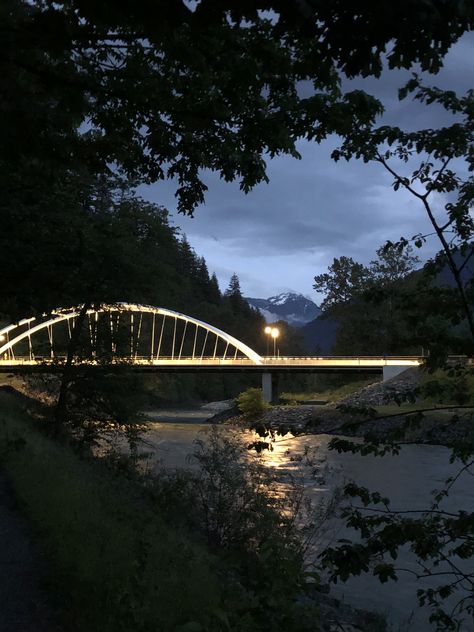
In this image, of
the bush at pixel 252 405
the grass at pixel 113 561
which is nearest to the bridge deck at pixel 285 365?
the bush at pixel 252 405

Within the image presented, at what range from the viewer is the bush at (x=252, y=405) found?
54.5 metres

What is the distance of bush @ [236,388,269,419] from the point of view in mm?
54500

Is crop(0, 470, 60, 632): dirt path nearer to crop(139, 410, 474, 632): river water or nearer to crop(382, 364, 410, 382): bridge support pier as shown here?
crop(139, 410, 474, 632): river water

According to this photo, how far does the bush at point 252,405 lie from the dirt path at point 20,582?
155 feet

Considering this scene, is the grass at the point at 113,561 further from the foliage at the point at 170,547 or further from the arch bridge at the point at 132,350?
the arch bridge at the point at 132,350

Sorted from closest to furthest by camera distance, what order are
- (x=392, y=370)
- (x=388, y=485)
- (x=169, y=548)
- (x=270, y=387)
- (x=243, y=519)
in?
(x=169, y=548) → (x=243, y=519) → (x=388, y=485) → (x=392, y=370) → (x=270, y=387)

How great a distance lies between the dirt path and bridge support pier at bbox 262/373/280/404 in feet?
184

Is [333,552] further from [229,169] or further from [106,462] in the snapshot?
[106,462]

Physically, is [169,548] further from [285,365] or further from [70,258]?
[285,365]

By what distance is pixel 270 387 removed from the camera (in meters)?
64.4

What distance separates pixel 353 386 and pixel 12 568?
210 ft

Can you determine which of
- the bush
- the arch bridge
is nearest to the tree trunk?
the arch bridge

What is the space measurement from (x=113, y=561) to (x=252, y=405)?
49.4m

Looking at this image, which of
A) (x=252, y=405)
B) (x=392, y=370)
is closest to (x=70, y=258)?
(x=252, y=405)
